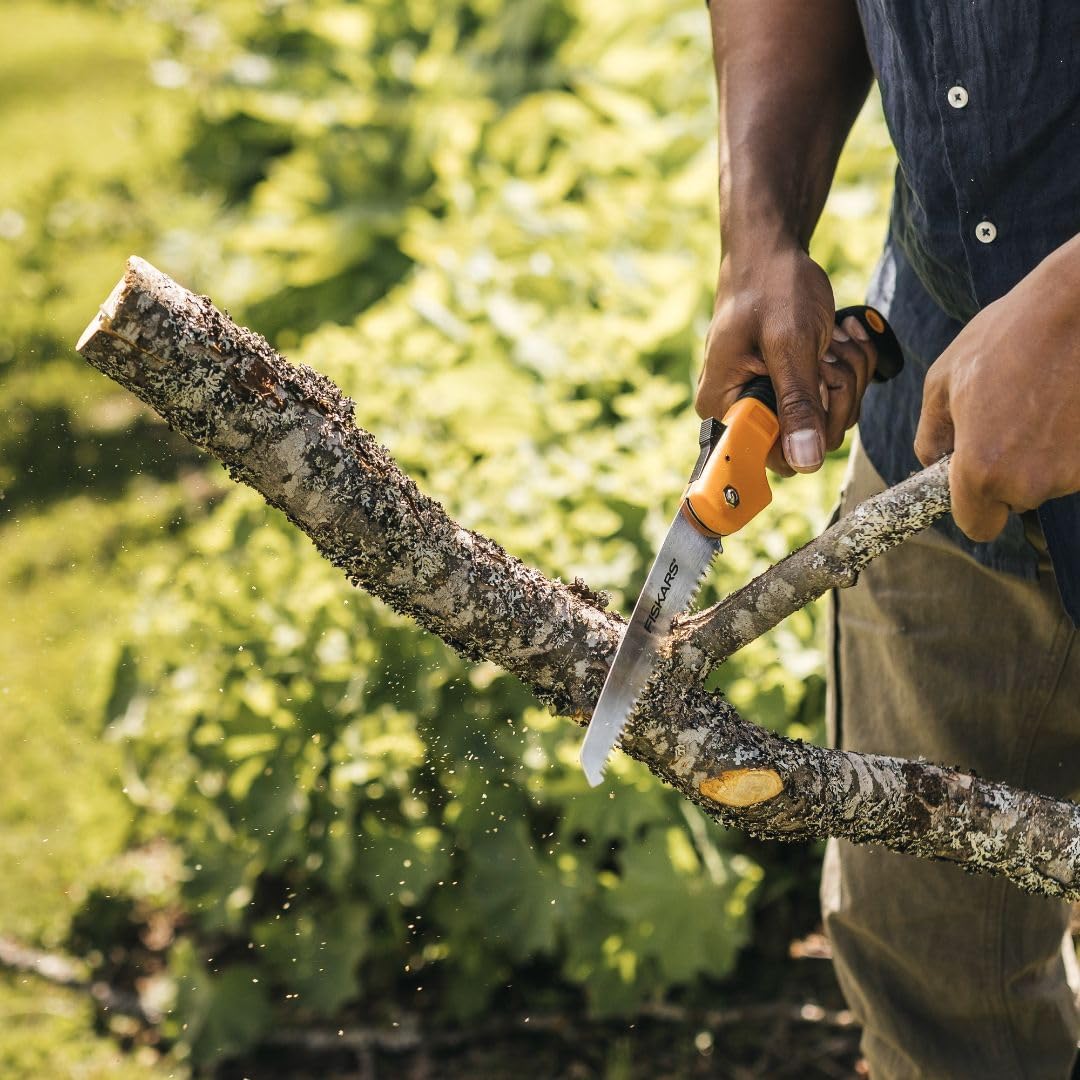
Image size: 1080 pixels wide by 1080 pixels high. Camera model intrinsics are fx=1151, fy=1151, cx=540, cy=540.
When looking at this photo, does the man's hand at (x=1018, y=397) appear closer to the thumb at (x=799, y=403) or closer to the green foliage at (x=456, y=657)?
the thumb at (x=799, y=403)

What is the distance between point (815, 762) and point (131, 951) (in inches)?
99.6

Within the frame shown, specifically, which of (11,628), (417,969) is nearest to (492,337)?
(417,969)

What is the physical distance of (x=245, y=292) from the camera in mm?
5672

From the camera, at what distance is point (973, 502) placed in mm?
1346

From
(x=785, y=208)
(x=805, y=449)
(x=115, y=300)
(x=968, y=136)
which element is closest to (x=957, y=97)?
(x=968, y=136)

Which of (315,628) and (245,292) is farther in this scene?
(245,292)

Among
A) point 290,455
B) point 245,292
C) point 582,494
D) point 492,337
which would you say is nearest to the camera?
point 290,455

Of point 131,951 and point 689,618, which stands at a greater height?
point 689,618

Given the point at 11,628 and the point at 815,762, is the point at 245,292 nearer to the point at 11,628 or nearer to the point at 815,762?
the point at 11,628

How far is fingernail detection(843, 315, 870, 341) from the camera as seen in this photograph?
5.71 ft

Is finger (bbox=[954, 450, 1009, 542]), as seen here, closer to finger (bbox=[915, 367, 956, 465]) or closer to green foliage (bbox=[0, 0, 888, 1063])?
finger (bbox=[915, 367, 956, 465])

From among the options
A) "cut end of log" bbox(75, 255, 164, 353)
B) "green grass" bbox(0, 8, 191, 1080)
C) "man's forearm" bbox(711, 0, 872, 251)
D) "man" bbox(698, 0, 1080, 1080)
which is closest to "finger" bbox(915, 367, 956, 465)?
"man" bbox(698, 0, 1080, 1080)

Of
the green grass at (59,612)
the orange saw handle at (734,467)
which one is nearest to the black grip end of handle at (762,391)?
the orange saw handle at (734,467)

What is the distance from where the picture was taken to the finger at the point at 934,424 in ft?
4.54
